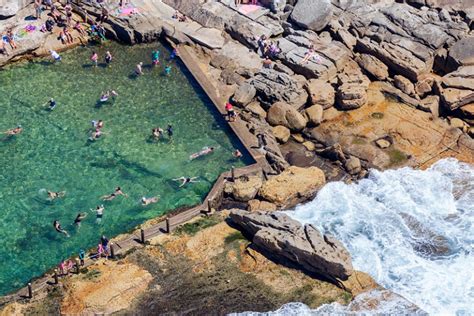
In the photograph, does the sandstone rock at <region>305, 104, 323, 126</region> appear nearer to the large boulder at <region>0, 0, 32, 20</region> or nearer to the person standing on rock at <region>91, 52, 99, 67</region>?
the person standing on rock at <region>91, 52, 99, 67</region>

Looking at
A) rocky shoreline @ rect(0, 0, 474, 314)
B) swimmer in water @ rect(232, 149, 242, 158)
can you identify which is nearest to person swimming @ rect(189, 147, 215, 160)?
swimmer in water @ rect(232, 149, 242, 158)

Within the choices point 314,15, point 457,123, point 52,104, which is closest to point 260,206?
point 52,104

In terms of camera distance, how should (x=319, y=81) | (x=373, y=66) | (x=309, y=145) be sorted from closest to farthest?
(x=309, y=145)
(x=319, y=81)
(x=373, y=66)

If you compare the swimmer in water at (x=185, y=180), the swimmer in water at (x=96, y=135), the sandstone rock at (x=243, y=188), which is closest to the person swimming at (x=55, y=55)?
the swimmer in water at (x=96, y=135)

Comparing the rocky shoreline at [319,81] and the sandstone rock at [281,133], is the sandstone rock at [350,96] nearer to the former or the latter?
the rocky shoreline at [319,81]

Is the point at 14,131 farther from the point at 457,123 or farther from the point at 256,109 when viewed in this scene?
the point at 457,123
